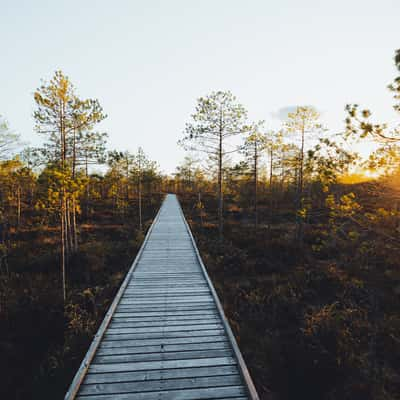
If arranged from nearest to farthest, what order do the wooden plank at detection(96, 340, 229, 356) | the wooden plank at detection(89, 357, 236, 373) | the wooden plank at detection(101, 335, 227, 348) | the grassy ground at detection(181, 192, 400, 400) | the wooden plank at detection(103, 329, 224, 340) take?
the wooden plank at detection(89, 357, 236, 373) → the wooden plank at detection(96, 340, 229, 356) → the wooden plank at detection(101, 335, 227, 348) → the wooden plank at detection(103, 329, 224, 340) → the grassy ground at detection(181, 192, 400, 400)

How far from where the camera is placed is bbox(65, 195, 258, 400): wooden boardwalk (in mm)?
3965

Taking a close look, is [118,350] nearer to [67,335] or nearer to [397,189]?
[67,335]

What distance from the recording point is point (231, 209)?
32.3 meters

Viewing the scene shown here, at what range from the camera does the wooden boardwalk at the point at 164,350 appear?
3965 mm

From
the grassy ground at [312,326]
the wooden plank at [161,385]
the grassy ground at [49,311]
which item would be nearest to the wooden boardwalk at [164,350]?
the wooden plank at [161,385]

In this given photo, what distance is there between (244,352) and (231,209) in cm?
2638

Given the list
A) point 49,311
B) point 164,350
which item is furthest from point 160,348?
point 49,311

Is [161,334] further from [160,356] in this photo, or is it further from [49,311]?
[49,311]

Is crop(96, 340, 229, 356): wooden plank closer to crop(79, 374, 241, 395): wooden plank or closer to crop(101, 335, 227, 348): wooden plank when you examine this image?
crop(101, 335, 227, 348): wooden plank

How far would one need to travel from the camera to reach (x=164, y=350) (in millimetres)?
4902

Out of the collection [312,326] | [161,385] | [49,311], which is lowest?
[49,311]

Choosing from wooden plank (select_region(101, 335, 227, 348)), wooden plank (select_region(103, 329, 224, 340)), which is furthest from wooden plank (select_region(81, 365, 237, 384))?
wooden plank (select_region(103, 329, 224, 340))

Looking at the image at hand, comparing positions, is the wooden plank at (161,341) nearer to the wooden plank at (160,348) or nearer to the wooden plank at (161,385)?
the wooden plank at (160,348)

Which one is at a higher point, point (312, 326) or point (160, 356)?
point (160, 356)
